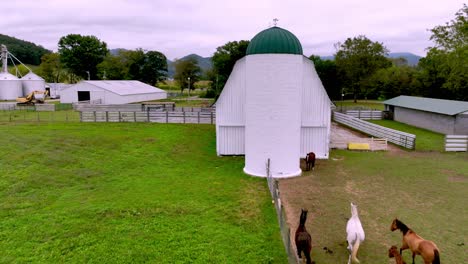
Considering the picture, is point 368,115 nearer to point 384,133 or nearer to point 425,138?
point 425,138

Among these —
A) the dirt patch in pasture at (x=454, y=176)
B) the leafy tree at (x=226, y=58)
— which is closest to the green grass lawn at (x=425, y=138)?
the dirt patch in pasture at (x=454, y=176)

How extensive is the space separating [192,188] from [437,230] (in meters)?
8.90

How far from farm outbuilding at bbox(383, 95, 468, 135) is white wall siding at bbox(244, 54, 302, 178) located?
18.7 meters

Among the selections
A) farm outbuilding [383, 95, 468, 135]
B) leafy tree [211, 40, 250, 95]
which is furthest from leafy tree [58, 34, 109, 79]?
farm outbuilding [383, 95, 468, 135]

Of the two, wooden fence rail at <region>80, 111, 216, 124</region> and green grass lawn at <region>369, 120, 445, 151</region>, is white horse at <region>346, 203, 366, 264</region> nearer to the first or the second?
green grass lawn at <region>369, 120, 445, 151</region>

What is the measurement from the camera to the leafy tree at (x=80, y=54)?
85312 millimetres

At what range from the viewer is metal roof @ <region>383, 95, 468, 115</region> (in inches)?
1068

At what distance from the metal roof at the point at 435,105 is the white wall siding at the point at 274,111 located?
18.7 meters

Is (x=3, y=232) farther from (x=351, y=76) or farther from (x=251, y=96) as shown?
(x=351, y=76)

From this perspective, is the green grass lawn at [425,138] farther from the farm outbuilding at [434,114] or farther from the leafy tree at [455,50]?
the leafy tree at [455,50]

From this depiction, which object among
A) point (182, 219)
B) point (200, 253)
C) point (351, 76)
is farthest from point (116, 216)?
point (351, 76)

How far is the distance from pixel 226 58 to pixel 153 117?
34750 mm

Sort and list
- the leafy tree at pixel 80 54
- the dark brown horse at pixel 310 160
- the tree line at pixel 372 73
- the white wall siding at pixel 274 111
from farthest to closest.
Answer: the leafy tree at pixel 80 54
the tree line at pixel 372 73
the dark brown horse at pixel 310 160
the white wall siding at pixel 274 111

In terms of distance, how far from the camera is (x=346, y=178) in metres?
15.5
